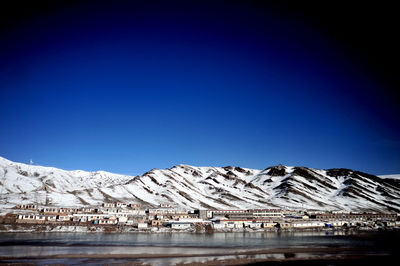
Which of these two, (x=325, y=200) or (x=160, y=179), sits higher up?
(x=160, y=179)

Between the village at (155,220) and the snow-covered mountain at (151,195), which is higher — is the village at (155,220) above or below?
below

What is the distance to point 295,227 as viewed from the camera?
8994 centimetres

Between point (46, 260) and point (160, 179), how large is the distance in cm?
15725

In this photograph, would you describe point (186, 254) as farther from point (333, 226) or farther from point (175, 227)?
point (333, 226)

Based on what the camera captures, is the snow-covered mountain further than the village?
Yes

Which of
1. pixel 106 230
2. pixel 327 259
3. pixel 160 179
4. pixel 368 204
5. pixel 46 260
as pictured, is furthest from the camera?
pixel 160 179

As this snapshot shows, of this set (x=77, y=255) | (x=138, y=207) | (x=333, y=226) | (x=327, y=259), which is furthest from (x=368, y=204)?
(x=77, y=255)

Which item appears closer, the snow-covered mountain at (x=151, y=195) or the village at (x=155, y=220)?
the village at (x=155, y=220)

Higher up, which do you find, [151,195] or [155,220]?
[151,195]

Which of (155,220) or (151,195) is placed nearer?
(155,220)

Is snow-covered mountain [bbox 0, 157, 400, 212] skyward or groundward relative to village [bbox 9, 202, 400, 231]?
skyward

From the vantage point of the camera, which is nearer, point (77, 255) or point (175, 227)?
point (77, 255)

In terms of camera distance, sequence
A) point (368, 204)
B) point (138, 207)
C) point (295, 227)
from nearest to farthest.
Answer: point (295, 227)
point (138, 207)
point (368, 204)

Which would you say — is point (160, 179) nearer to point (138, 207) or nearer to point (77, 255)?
point (138, 207)
